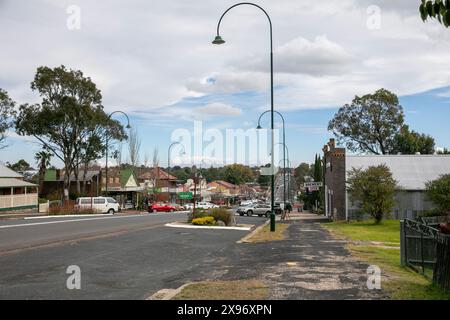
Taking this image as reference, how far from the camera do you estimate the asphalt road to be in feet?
31.8

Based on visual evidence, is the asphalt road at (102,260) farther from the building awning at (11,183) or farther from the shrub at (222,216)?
the building awning at (11,183)

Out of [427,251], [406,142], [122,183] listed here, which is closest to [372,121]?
[406,142]

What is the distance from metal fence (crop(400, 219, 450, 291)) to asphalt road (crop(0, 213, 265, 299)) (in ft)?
16.2

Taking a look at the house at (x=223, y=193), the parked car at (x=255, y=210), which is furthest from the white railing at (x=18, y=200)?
the house at (x=223, y=193)

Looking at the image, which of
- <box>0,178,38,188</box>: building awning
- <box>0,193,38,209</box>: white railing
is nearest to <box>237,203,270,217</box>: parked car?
<box>0,193,38,209</box>: white railing

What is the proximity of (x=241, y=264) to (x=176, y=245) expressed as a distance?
5.55m

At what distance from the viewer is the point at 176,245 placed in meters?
18.6

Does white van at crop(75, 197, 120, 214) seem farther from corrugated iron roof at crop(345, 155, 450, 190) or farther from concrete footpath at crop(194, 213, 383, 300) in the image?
concrete footpath at crop(194, 213, 383, 300)

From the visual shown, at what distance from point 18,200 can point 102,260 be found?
4373 cm

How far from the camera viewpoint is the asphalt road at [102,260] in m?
9.70

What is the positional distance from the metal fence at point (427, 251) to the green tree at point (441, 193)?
1936 cm
